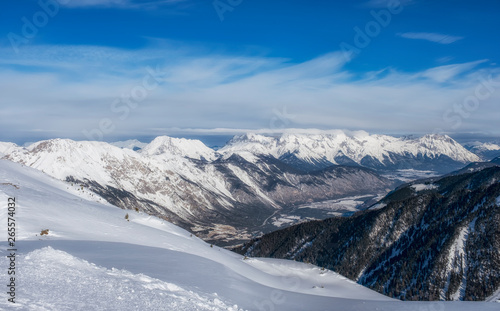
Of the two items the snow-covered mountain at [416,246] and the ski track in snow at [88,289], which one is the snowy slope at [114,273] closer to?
the ski track in snow at [88,289]

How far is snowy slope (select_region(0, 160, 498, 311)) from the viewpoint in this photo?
11.4 m

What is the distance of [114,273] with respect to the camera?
14.2 meters

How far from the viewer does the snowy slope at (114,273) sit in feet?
37.5

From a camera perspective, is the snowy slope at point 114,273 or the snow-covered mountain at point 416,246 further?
the snow-covered mountain at point 416,246

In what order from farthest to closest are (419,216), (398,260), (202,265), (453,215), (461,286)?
(419,216), (453,215), (398,260), (461,286), (202,265)

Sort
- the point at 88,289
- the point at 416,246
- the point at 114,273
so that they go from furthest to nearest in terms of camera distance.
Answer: the point at 416,246
the point at 114,273
the point at 88,289

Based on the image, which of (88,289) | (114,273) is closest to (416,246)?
(114,273)

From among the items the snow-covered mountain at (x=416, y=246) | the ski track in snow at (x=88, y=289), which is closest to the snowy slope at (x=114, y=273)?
the ski track in snow at (x=88, y=289)

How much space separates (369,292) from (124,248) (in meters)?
24.6

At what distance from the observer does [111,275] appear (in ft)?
45.4

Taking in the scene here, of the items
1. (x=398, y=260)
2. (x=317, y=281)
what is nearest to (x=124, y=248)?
(x=317, y=281)

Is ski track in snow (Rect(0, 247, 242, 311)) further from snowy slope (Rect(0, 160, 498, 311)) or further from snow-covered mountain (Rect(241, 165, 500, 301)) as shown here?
snow-covered mountain (Rect(241, 165, 500, 301))

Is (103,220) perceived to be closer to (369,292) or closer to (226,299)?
(226,299)

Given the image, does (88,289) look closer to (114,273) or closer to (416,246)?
(114,273)
